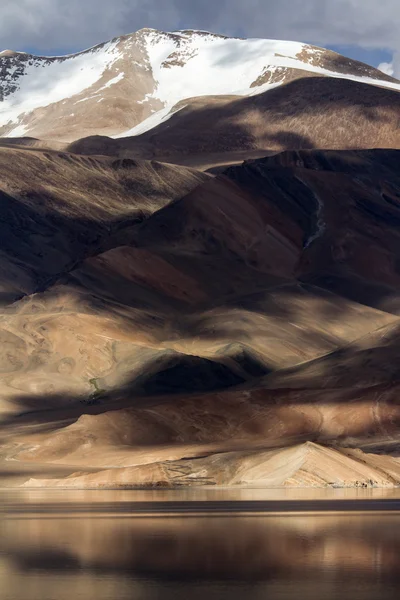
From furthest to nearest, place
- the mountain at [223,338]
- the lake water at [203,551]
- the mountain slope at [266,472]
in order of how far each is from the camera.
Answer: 1. the mountain at [223,338]
2. the mountain slope at [266,472]
3. the lake water at [203,551]

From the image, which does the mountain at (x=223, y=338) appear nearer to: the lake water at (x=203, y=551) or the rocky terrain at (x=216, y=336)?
the rocky terrain at (x=216, y=336)

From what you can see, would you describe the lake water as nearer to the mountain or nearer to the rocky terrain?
the mountain

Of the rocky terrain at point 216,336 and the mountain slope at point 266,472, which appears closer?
the mountain slope at point 266,472

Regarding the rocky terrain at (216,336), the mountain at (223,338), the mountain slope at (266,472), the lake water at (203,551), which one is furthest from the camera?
the mountain at (223,338)

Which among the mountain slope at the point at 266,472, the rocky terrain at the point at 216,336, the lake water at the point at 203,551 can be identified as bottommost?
the lake water at the point at 203,551

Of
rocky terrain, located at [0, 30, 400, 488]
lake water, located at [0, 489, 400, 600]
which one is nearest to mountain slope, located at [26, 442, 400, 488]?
rocky terrain, located at [0, 30, 400, 488]

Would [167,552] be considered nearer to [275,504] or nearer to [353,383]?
[275,504]

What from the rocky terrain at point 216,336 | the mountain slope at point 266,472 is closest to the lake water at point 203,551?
the mountain slope at point 266,472

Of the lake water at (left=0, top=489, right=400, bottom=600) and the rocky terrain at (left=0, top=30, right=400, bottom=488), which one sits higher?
the rocky terrain at (left=0, top=30, right=400, bottom=488)

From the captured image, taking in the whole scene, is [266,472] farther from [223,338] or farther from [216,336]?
[216,336]
